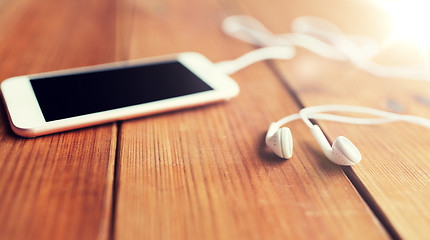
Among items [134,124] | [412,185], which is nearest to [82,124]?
[134,124]

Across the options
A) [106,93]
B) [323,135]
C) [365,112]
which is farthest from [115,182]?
[365,112]

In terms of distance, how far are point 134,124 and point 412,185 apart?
37 centimetres

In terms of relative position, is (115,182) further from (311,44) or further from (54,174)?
(311,44)

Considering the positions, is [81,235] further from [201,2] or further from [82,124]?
[201,2]

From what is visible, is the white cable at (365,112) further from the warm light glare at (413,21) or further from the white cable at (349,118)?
the warm light glare at (413,21)

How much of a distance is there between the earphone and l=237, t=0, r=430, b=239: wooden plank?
0.05 ft

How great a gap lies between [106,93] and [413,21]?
2.48 ft

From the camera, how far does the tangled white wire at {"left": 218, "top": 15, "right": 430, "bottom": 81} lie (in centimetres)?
67

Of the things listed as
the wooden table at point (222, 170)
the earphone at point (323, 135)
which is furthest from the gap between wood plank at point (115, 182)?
the earphone at point (323, 135)

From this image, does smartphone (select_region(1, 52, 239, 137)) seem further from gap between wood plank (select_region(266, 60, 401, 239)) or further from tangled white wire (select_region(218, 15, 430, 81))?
gap between wood plank (select_region(266, 60, 401, 239))

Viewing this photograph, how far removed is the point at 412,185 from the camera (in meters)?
0.40

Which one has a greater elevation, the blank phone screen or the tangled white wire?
the blank phone screen

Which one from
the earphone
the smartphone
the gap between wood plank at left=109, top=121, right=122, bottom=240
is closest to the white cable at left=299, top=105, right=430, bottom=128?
the earphone

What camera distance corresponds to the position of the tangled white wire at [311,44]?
26.4 inches
